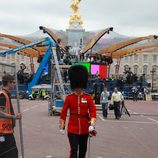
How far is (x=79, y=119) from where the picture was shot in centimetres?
705

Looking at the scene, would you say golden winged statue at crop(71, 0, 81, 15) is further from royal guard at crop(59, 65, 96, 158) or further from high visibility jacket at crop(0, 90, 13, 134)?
high visibility jacket at crop(0, 90, 13, 134)

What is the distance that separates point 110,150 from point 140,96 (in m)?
44.7

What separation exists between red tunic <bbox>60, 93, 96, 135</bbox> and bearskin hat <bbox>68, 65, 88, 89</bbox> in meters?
0.19

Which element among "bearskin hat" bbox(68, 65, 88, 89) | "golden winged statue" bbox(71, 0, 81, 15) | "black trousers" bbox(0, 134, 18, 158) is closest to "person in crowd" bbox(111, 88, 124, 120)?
"bearskin hat" bbox(68, 65, 88, 89)

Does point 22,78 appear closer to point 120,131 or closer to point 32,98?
point 32,98

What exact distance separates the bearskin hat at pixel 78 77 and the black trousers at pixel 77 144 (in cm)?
80

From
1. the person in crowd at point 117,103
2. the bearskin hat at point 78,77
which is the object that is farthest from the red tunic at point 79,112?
the person in crowd at point 117,103

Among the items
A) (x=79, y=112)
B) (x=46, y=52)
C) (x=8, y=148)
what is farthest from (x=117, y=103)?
(x=46, y=52)

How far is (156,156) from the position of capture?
10078mm

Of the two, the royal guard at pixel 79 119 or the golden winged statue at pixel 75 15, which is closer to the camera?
the royal guard at pixel 79 119

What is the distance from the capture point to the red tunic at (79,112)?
7020 millimetres

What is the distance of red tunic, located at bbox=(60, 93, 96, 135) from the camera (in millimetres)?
7020

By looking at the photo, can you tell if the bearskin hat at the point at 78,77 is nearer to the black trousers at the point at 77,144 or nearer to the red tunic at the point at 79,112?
the red tunic at the point at 79,112

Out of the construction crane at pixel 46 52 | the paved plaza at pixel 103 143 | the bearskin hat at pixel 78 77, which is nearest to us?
the bearskin hat at pixel 78 77
